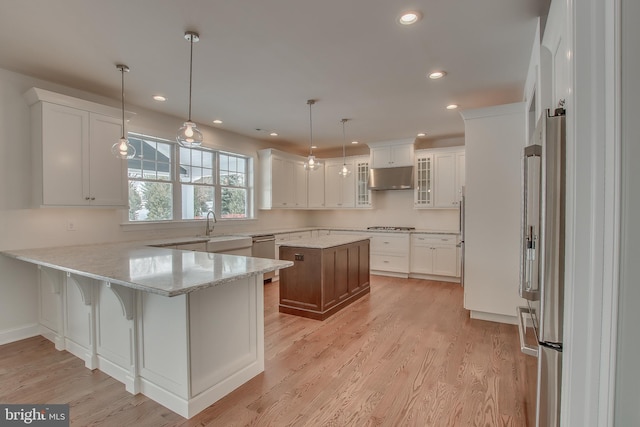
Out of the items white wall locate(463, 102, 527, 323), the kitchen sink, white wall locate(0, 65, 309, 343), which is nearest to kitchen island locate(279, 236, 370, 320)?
the kitchen sink

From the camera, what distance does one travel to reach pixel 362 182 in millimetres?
6602

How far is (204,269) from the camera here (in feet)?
6.99

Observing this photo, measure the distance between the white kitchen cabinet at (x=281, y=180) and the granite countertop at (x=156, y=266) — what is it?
9.96 ft

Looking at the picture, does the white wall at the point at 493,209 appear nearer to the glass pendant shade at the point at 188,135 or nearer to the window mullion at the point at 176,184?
the glass pendant shade at the point at 188,135

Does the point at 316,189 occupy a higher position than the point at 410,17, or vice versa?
the point at 410,17

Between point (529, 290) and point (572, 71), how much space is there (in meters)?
0.89

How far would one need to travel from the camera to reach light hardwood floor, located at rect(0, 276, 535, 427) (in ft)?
6.47

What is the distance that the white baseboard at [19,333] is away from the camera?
10.2ft

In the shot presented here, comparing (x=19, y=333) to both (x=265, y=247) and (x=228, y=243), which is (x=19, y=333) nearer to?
(x=228, y=243)

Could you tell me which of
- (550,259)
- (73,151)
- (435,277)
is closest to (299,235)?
(435,277)

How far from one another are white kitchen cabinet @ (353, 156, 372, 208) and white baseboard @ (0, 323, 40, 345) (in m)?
5.23

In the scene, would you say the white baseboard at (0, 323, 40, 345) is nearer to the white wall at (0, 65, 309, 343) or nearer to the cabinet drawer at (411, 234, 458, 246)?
the white wall at (0, 65, 309, 343)

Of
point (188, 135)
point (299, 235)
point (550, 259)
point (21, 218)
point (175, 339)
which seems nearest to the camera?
point (550, 259)

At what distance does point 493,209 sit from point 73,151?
4.50 metres
